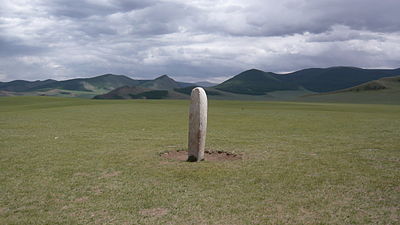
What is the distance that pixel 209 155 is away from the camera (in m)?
16.0

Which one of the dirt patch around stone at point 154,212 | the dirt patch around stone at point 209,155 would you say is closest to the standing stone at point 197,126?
the dirt patch around stone at point 209,155

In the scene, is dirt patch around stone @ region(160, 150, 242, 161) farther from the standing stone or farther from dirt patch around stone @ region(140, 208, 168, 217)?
dirt patch around stone @ region(140, 208, 168, 217)

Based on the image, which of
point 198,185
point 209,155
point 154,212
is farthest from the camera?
point 209,155

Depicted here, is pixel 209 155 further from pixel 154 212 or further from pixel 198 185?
pixel 154 212

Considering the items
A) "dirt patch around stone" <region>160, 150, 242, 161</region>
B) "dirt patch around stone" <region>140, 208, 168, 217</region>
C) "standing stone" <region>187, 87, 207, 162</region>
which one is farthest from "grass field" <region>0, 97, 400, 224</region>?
"standing stone" <region>187, 87, 207, 162</region>

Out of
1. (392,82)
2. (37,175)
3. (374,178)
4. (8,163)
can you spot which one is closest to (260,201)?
(374,178)

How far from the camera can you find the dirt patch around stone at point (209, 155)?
15.2 m

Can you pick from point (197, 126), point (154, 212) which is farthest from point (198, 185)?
point (197, 126)

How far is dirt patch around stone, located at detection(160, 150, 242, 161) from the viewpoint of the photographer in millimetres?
15155

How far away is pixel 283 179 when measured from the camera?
11.6 metres

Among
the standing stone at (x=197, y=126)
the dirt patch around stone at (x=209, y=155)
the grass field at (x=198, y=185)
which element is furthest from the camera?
the dirt patch around stone at (x=209, y=155)

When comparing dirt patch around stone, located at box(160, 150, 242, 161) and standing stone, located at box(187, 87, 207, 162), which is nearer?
standing stone, located at box(187, 87, 207, 162)

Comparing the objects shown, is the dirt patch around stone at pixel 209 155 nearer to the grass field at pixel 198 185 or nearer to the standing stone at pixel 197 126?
the grass field at pixel 198 185

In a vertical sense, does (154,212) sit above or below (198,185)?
below
